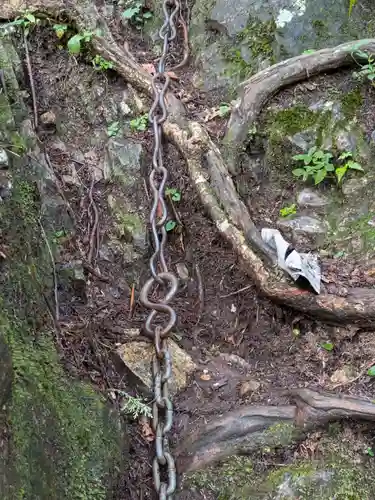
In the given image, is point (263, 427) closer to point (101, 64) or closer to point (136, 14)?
point (101, 64)

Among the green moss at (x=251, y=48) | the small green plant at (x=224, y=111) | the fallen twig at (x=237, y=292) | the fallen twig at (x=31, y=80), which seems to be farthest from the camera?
the green moss at (x=251, y=48)

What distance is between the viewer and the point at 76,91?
16.3 feet

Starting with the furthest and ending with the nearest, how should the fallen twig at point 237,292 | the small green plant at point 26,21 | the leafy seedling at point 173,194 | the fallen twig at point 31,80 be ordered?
1. the small green plant at point 26,21
2. the fallen twig at point 31,80
3. the leafy seedling at point 173,194
4. the fallen twig at point 237,292

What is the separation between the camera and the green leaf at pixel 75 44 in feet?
16.1

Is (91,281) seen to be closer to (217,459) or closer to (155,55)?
(217,459)

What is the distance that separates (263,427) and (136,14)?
4.75 meters

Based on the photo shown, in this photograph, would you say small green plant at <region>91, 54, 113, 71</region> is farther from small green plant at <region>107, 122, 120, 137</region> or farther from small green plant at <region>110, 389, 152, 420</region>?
small green plant at <region>110, 389, 152, 420</region>

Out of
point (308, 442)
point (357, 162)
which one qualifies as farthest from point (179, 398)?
point (357, 162)

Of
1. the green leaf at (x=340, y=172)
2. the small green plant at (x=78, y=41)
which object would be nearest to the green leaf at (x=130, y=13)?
the small green plant at (x=78, y=41)

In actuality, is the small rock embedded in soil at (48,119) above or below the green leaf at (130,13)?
below

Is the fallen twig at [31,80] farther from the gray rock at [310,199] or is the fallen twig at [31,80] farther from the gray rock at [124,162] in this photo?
the gray rock at [310,199]

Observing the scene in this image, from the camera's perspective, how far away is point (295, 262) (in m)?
3.34

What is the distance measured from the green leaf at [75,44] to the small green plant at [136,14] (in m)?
1.01

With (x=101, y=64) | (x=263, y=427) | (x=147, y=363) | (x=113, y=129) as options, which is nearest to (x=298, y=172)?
(x=113, y=129)
